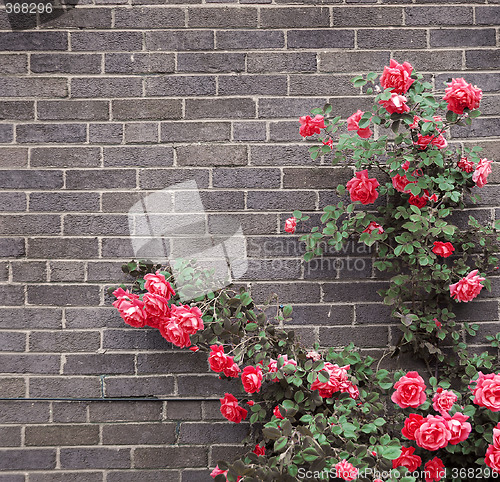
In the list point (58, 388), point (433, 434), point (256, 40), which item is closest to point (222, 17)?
point (256, 40)

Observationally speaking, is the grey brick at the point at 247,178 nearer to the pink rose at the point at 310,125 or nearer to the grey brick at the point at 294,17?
the pink rose at the point at 310,125

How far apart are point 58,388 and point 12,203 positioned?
831 mm

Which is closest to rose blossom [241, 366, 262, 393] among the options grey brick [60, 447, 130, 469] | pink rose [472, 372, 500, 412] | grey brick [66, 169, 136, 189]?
grey brick [60, 447, 130, 469]

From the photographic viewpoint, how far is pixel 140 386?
75.3 inches

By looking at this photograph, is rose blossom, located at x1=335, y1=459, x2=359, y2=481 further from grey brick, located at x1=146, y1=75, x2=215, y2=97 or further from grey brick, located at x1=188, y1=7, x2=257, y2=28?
grey brick, located at x1=188, y1=7, x2=257, y2=28

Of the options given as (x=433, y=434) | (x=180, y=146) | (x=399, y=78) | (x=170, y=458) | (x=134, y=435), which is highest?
(x=399, y=78)

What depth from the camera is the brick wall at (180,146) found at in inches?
75.5

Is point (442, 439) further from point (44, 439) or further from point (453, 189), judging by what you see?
point (44, 439)

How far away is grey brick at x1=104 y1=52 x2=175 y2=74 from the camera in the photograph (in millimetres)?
1932

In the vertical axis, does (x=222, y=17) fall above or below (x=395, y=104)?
above

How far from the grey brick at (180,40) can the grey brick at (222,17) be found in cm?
4

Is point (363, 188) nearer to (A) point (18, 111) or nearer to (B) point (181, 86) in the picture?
(B) point (181, 86)

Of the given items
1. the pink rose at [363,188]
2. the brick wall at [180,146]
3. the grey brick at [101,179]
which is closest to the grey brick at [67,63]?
the brick wall at [180,146]

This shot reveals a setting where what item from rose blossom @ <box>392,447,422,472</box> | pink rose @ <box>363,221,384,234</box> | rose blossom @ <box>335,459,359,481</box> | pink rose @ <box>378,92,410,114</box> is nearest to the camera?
rose blossom @ <box>335,459,359,481</box>
